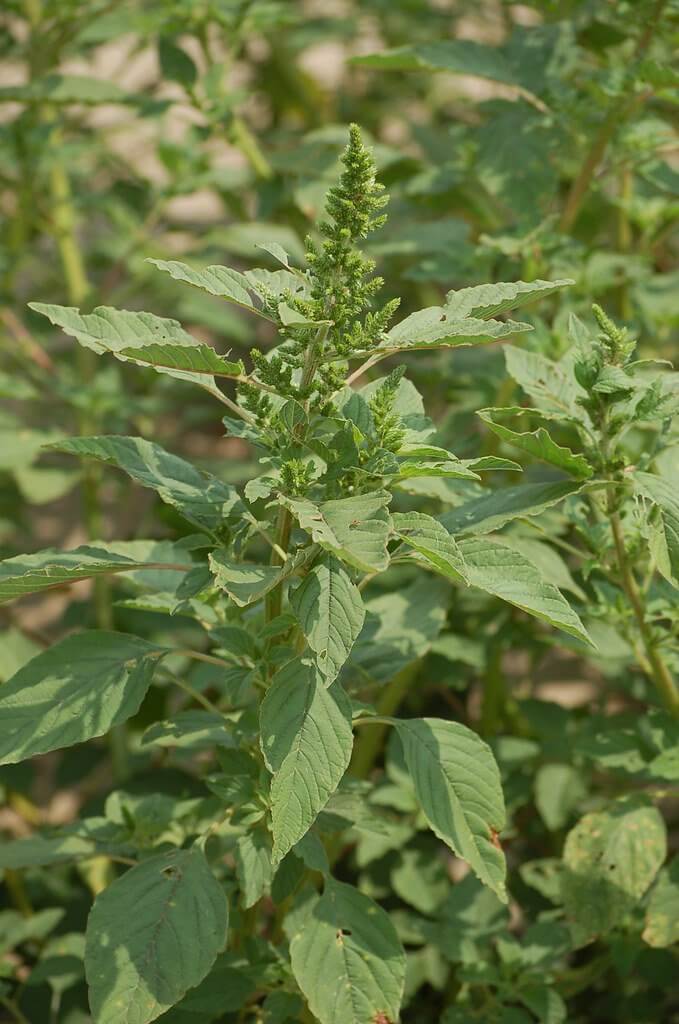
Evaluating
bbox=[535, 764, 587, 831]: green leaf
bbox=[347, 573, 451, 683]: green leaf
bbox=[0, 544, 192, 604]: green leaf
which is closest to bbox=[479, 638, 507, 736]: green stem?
bbox=[535, 764, 587, 831]: green leaf

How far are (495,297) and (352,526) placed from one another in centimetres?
27

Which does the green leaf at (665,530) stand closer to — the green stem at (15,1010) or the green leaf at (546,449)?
the green leaf at (546,449)

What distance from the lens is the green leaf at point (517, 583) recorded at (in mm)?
998

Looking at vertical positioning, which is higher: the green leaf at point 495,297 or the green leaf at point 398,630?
the green leaf at point 495,297

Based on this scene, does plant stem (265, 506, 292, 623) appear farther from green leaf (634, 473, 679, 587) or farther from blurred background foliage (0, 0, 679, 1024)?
green leaf (634, 473, 679, 587)

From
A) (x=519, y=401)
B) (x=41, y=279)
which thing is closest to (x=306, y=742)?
(x=519, y=401)

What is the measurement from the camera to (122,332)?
1.04 metres

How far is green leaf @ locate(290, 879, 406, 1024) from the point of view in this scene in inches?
43.3

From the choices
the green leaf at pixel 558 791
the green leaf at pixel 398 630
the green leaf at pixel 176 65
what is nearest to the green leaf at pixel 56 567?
the green leaf at pixel 398 630

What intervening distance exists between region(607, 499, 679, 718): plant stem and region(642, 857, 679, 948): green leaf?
8.1 inches

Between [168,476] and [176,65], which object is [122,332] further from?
[176,65]

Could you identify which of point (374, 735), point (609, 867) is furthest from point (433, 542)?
point (374, 735)

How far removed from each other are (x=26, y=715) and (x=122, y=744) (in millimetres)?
1076

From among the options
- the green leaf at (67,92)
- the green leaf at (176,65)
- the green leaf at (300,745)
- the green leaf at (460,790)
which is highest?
the green leaf at (176,65)
